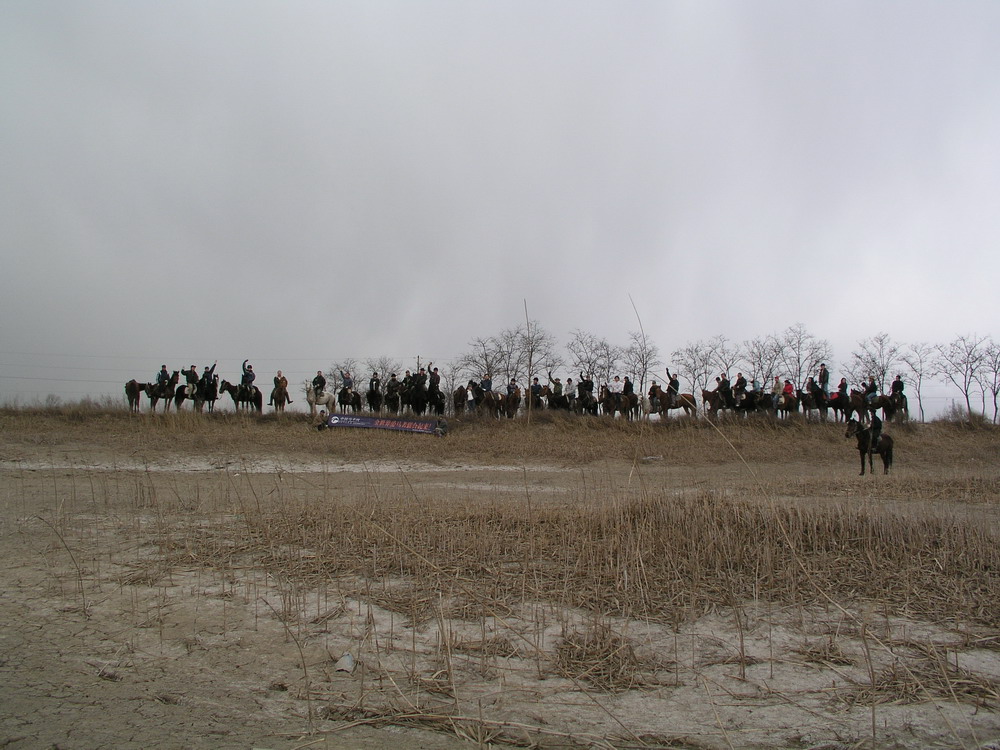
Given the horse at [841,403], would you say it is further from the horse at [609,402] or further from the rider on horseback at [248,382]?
the rider on horseback at [248,382]

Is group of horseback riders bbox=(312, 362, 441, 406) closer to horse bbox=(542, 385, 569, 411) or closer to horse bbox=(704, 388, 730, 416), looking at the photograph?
horse bbox=(542, 385, 569, 411)

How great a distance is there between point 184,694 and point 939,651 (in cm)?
519

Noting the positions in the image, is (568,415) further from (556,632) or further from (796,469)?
(556,632)

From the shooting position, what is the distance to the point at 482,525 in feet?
26.3

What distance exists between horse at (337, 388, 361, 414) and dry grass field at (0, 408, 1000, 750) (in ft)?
61.4

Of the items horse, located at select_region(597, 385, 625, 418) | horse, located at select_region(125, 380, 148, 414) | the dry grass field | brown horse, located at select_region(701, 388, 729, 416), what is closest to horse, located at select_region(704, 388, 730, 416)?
brown horse, located at select_region(701, 388, 729, 416)

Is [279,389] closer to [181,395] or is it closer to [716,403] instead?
[181,395]

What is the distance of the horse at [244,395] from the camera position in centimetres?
2834

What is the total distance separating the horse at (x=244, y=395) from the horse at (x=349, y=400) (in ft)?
11.8

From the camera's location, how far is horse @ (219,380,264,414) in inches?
1116

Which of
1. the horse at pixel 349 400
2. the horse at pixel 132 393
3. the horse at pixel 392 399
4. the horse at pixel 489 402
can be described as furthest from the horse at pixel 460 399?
the horse at pixel 132 393

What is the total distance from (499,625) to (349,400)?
2552cm

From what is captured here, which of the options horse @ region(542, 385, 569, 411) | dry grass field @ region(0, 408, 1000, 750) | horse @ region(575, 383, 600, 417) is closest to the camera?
dry grass field @ region(0, 408, 1000, 750)

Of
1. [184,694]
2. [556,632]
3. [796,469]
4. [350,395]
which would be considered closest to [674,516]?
[556,632]
